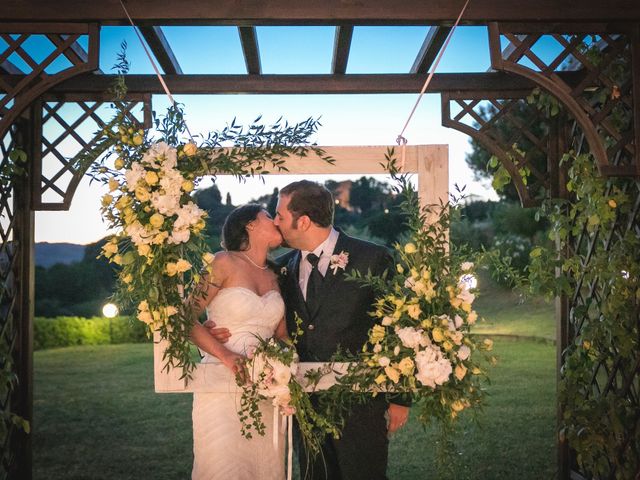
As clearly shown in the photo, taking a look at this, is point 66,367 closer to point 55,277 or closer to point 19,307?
point 55,277

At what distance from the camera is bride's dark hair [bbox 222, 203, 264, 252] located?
3.66 metres

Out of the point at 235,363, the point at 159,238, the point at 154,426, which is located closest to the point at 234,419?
the point at 235,363

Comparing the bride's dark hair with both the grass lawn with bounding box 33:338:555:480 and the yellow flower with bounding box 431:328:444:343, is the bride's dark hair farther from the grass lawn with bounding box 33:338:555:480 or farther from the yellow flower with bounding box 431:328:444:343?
the grass lawn with bounding box 33:338:555:480

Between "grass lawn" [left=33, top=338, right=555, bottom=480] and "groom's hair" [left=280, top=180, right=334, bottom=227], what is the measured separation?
5.77ft

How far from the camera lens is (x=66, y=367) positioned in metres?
10.8

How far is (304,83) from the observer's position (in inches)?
180

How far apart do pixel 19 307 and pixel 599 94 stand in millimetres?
3488

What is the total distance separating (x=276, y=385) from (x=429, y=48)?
223cm

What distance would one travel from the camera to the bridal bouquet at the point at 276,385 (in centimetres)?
300

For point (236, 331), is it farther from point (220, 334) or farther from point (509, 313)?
point (509, 313)

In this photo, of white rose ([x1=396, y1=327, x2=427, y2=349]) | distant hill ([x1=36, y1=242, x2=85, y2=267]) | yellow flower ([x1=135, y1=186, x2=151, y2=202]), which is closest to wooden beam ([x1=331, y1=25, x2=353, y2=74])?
yellow flower ([x1=135, y1=186, x2=151, y2=202])

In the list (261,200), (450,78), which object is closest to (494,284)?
(261,200)

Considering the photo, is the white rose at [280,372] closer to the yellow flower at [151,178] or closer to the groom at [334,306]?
the groom at [334,306]

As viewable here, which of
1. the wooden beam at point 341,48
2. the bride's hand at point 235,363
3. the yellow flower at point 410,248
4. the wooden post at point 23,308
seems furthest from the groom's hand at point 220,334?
the wooden beam at point 341,48
